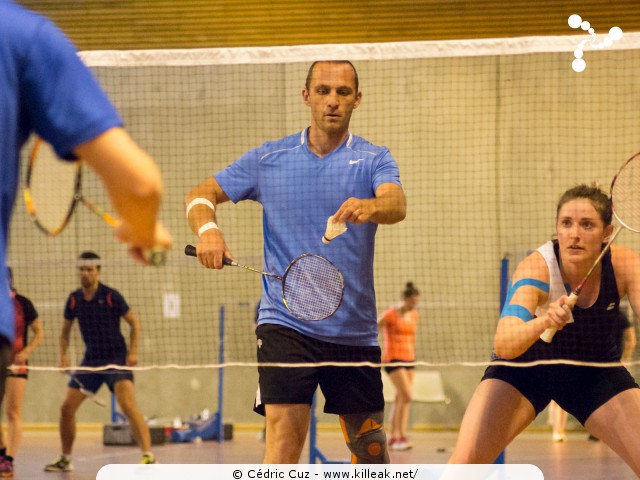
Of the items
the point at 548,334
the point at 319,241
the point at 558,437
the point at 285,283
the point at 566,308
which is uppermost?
the point at 319,241

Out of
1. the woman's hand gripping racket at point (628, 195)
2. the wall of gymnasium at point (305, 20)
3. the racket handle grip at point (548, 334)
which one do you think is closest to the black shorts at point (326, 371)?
the racket handle grip at point (548, 334)

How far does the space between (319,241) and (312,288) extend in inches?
9.9

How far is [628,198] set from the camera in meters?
4.87

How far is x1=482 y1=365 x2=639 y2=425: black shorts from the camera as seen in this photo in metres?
4.11

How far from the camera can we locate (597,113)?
10484 mm

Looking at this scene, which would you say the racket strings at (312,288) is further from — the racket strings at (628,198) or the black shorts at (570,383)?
the racket strings at (628,198)

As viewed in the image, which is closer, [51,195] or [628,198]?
[51,195]

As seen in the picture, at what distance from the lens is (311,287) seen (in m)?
4.57

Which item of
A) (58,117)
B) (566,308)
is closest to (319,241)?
(566,308)

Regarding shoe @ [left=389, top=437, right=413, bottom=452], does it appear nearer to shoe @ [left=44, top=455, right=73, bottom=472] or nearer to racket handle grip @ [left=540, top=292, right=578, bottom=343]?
shoe @ [left=44, top=455, right=73, bottom=472]

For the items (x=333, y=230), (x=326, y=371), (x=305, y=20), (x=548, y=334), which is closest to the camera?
(x=548, y=334)

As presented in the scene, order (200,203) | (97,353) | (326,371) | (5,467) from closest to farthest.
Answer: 1. (326,371)
2. (200,203)
3. (5,467)
4. (97,353)

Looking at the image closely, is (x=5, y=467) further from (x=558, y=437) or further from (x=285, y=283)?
(x=558, y=437)

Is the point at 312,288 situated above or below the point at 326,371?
above
